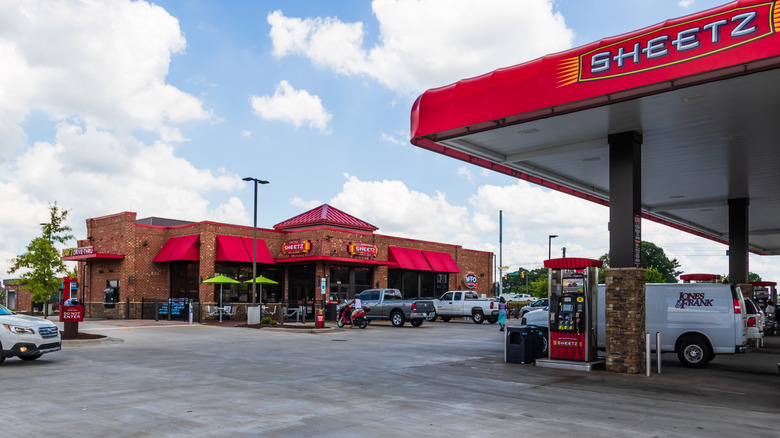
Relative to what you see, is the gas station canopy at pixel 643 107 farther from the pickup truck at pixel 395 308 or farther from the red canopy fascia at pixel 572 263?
the pickup truck at pixel 395 308

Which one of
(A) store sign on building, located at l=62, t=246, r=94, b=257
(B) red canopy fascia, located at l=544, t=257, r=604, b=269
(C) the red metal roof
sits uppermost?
(C) the red metal roof

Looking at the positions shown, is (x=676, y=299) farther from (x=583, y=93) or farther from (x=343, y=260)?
(x=343, y=260)

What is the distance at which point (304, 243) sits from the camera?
121 feet

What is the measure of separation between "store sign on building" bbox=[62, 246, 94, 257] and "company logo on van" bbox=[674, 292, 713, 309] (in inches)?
1286

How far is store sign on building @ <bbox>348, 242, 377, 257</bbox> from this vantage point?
1486 inches

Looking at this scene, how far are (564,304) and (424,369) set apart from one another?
3818 millimetres

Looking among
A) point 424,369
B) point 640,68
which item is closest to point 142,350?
point 424,369

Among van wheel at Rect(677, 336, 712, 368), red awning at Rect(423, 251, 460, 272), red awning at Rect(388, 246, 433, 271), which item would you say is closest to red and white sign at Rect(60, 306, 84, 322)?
van wheel at Rect(677, 336, 712, 368)

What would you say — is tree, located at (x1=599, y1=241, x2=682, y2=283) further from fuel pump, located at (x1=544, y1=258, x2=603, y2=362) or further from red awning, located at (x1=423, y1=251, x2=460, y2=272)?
fuel pump, located at (x1=544, y1=258, x2=603, y2=362)

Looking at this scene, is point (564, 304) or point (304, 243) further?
point (304, 243)

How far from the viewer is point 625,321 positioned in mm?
13562

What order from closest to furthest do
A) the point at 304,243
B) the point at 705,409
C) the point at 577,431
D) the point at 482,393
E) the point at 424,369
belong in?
the point at 577,431 → the point at 705,409 → the point at 482,393 → the point at 424,369 → the point at 304,243

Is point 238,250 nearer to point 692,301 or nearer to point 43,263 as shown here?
point 43,263

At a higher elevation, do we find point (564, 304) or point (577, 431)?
point (564, 304)
